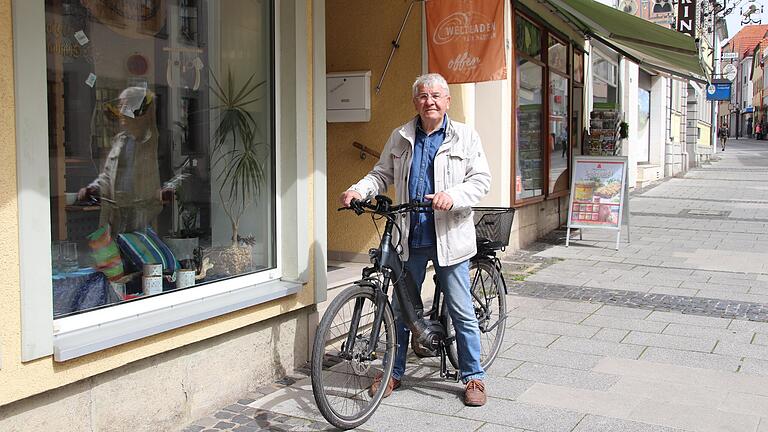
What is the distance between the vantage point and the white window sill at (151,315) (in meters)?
3.46

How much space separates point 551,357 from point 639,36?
4474 mm

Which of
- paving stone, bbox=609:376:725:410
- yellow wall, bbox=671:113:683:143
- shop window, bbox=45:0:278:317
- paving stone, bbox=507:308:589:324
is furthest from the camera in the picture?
yellow wall, bbox=671:113:683:143

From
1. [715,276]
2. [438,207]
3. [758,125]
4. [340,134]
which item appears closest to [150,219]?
[438,207]

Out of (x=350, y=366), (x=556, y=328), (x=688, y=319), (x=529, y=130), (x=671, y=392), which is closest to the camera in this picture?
(x=350, y=366)

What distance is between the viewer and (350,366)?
4062mm

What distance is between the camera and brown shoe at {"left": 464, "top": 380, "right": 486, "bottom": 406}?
4398mm

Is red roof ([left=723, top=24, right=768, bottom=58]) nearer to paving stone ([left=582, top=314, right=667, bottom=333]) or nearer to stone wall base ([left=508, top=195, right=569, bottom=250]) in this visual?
stone wall base ([left=508, top=195, right=569, bottom=250])

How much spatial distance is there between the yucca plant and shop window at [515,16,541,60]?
563cm

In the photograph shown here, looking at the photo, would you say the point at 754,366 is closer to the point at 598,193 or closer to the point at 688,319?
the point at 688,319

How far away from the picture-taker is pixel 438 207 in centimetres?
398

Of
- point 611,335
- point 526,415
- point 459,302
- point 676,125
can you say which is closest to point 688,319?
point 611,335

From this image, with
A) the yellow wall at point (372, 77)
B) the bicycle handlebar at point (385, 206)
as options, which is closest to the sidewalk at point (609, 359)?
the bicycle handlebar at point (385, 206)

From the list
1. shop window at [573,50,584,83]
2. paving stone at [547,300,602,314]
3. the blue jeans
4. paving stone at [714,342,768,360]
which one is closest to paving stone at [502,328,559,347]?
paving stone at [547,300,602,314]

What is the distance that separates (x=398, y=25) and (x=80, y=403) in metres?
4.84
